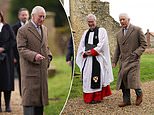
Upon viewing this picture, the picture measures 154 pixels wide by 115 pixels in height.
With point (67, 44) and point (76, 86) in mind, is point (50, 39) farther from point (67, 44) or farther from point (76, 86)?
point (76, 86)

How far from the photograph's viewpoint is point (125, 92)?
28.9ft

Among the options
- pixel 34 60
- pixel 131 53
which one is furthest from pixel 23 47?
pixel 131 53

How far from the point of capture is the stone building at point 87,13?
16645 mm

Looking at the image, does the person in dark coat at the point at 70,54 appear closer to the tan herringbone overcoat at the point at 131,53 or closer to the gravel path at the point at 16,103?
the gravel path at the point at 16,103

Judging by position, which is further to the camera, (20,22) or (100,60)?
(100,60)

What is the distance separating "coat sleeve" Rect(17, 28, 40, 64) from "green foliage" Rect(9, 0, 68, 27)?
0.73 ft

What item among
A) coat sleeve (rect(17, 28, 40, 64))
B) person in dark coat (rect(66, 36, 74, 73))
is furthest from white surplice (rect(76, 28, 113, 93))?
coat sleeve (rect(17, 28, 40, 64))

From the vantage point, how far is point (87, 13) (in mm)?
17672

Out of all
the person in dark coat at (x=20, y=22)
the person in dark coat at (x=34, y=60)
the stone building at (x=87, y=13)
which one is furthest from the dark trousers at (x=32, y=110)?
the stone building at (x=87, y=13)

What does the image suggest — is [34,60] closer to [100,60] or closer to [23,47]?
[23,47]

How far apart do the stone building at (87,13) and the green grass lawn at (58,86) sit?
27.7 feet

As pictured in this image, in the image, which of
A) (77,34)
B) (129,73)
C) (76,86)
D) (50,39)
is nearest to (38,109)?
(50,39)

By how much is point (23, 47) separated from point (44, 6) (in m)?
0.64

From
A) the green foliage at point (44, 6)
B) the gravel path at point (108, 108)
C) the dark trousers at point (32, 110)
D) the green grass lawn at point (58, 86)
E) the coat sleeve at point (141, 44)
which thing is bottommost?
the gravel path at point (108, 108)
